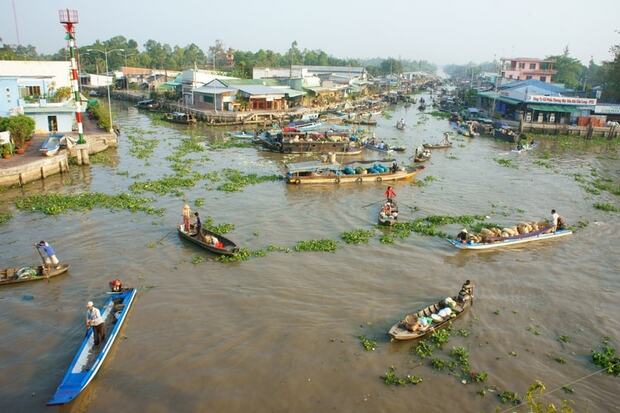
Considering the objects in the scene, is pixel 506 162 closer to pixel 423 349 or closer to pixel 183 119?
pixel 423 349

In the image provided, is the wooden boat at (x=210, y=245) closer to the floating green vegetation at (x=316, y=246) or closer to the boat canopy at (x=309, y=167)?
the floating green vegetation at (x=316, y=246)

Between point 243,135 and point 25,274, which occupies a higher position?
point 243,135

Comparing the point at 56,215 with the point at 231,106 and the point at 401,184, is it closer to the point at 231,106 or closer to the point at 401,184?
the point at 401,184

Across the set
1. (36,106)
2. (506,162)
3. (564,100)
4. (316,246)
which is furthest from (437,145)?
(36,106)

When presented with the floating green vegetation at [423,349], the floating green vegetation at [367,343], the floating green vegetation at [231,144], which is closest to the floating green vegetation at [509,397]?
the floating green vegetation at [423,349]

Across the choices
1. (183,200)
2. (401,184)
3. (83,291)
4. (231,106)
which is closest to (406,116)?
(231,106)

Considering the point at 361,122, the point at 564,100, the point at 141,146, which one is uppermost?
the point at 564,100

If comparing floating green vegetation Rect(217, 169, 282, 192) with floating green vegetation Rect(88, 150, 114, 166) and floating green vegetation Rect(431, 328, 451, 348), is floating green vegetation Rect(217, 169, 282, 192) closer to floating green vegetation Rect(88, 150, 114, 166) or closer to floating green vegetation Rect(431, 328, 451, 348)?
floating green vegetation Rect(88, 150, 114, 166)

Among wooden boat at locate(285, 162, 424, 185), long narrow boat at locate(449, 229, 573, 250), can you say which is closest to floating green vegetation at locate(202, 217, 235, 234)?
wooden boat at locate(285, 162, 424, 185)

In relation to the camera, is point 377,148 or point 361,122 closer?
point 377,148
